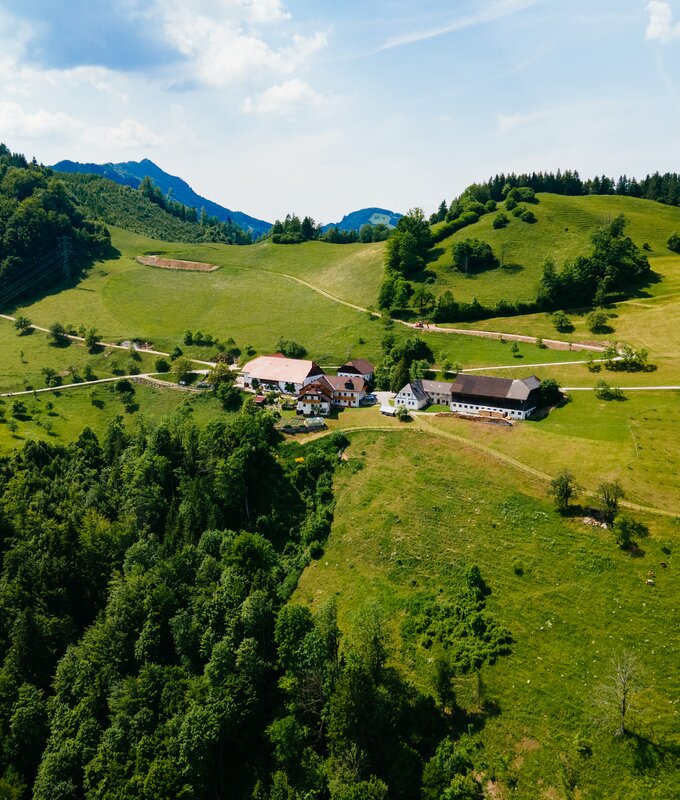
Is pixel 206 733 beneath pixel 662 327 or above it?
beneath

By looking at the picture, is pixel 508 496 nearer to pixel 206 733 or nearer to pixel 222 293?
pixel 206 733

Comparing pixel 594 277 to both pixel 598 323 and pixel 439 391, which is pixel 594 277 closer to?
pixel 598 323

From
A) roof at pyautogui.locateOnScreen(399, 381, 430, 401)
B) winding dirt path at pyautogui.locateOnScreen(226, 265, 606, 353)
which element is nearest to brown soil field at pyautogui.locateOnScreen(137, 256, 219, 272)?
winding dirt path at pyautogui.locateOnScreen(226, 265, 606, 353)

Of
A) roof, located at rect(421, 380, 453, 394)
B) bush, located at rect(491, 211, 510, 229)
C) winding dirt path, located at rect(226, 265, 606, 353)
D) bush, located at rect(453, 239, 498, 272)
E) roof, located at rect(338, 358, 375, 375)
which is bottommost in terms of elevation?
roof, located at rect(421, 380, 453, 394)

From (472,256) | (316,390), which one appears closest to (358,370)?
(316,390)

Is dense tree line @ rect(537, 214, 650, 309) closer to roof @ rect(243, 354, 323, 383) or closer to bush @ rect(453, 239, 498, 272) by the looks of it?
bush @ rect(453, 239, 498, 272)

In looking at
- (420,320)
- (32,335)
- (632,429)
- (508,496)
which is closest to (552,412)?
(632,429)
